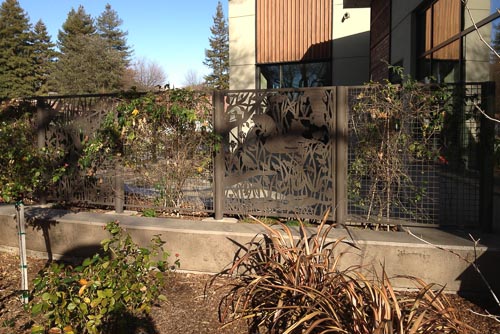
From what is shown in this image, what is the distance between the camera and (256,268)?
395cm

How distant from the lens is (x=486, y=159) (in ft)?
13.9

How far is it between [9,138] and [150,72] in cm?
5895

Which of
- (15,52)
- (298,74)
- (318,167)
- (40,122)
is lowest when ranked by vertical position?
(318,167)

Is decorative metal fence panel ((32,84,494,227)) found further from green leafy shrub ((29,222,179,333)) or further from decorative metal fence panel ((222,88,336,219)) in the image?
green leafy shrub ((29,222,179,333))

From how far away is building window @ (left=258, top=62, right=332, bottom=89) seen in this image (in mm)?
13203

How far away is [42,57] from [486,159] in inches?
2098

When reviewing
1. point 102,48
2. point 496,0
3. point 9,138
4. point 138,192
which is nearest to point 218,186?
point 138,192

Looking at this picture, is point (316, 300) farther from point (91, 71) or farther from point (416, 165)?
point (91, 71)

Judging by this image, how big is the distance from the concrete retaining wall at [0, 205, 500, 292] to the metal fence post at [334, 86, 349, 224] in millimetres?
448

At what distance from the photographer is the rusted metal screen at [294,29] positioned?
42.1 ft

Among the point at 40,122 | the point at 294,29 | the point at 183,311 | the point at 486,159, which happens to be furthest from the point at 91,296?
the point at 294,29

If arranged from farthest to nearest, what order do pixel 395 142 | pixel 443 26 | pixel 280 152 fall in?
1. pixel 443 26
2. pixel 280 152
3. pixel 395 142

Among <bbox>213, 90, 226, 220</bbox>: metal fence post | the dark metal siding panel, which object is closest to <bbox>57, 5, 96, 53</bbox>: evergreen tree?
the dark metal siding panel

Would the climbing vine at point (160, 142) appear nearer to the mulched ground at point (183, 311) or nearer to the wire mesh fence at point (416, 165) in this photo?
the mulched ground at point (183, 311)
